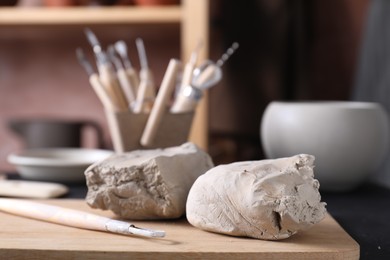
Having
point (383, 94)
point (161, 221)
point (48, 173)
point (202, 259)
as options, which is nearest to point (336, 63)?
point (383, 94)

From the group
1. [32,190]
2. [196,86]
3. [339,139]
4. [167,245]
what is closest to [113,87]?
[196,86]

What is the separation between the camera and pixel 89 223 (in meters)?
0.62

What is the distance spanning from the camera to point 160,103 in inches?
38.4

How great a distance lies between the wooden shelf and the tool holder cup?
19.5 inches

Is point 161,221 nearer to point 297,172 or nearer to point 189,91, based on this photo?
point 297,172

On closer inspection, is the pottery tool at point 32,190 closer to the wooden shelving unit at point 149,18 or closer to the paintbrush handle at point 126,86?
the paintbrush handle at point 126,86

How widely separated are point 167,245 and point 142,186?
0.12 m

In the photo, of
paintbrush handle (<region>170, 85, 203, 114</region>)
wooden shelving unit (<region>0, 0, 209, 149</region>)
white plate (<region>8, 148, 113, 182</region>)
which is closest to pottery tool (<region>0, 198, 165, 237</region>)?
white plate (<region>8, 148, 113, 182</region>)

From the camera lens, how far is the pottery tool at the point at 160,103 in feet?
3.18

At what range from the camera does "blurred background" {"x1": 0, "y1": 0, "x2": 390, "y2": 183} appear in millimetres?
1642

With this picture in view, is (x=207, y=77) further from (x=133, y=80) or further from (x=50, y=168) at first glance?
(x=50, y=168)

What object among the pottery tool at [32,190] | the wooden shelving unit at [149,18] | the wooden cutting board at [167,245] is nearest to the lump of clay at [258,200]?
the wooden cutting board at [167,245]

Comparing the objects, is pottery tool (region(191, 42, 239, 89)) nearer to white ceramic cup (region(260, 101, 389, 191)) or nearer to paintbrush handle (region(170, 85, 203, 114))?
paintbrush handle (region(170, 85, 203, 114))

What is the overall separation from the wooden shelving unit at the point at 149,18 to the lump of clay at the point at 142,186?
0.75 m
